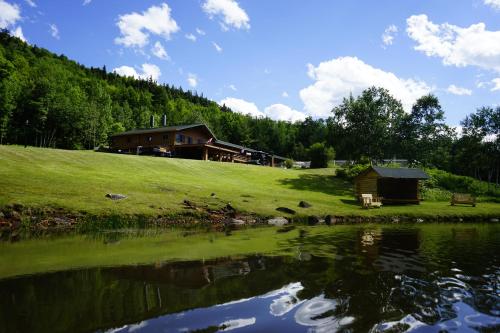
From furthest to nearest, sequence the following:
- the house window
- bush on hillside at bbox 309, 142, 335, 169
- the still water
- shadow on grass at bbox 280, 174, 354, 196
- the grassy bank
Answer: bush on hillside at bbox 309, 142, 335, 169
the house window
shadow on grass at bbox 280, 174, 354, 196
the grassy bank
the still water

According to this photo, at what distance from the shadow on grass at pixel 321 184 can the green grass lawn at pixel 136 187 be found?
0.17 metres

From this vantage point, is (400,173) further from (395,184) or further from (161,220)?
(161,220)

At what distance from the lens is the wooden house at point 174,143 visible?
228 feet

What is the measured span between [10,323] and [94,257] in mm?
7152

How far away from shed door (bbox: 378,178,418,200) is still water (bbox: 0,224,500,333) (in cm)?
3463

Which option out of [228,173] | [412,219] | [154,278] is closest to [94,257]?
[154,278]

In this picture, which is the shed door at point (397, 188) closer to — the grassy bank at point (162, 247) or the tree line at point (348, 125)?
the tree line at point (348, 125)

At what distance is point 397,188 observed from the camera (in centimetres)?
4841

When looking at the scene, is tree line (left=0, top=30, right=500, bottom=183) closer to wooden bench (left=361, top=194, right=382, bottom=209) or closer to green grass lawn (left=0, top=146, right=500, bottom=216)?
green grass lawn (left=0, top=146, right=500, bottom=216)

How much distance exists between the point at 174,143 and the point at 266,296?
62707 millimetres

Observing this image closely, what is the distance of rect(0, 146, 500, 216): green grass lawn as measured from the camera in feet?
87.3

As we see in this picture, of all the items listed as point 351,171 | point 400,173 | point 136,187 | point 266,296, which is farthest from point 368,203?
point 266,296

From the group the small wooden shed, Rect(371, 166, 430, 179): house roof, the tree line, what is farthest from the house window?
Rect(371, 166, 430, 179): house roof

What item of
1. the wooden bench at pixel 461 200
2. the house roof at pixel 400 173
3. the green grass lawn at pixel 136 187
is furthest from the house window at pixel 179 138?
the wooden bench at pixel 461 200
